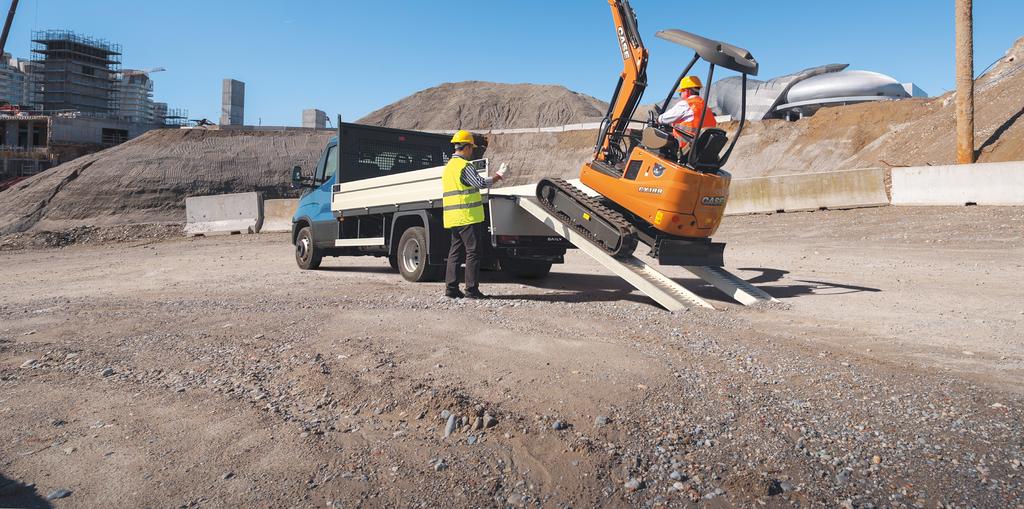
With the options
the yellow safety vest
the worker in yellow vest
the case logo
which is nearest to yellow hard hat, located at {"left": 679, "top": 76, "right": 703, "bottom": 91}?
the case logo

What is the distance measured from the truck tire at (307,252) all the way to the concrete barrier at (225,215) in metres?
9.88

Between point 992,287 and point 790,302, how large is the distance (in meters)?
2.59

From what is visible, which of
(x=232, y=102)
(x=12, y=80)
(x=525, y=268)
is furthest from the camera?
(x=12, y=80)

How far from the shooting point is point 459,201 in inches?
321

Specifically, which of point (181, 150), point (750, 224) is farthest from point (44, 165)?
point (750, 224)

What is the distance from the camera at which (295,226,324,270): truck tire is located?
39.9ft

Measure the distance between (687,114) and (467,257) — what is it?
302cm

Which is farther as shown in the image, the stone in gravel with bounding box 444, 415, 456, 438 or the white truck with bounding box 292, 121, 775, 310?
the white truck with bounding box 292, 121, 775, 310

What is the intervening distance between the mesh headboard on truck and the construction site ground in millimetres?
3566

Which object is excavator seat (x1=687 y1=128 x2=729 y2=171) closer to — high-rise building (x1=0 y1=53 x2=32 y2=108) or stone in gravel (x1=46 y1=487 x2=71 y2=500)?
stone in gravel (x1=46 y1=487 x2=71 y2=500)

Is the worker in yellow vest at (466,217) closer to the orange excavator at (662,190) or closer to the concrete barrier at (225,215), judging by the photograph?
the orange excavator at (662,190)

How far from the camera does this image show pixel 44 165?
49344 millimetres

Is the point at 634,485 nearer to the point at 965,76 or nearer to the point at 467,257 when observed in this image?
the point at 467,257

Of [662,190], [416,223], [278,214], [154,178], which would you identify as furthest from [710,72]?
[154,178]
